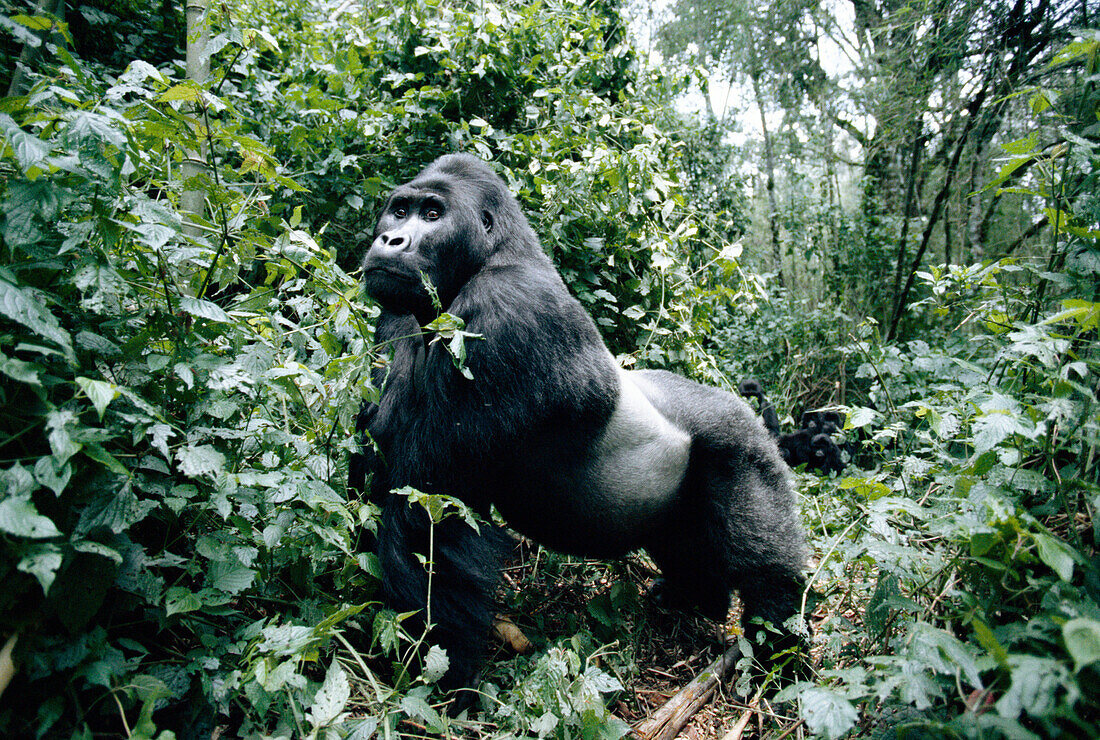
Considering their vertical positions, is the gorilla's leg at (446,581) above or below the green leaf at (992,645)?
below

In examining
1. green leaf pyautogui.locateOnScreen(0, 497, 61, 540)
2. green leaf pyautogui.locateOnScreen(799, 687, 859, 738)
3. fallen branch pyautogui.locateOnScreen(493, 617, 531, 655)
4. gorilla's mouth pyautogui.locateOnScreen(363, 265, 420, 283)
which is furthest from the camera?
fallen branch pyautogui.locateOnScreen(493, 617, 531, 655)

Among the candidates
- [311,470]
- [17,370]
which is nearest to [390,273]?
[311,470]

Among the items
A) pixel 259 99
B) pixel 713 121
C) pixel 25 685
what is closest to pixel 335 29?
pixel 259 99

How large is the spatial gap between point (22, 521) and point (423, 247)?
1.65 m

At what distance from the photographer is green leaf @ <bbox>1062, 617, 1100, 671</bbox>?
0.99 metres

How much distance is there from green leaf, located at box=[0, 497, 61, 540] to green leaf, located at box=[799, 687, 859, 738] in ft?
5.50

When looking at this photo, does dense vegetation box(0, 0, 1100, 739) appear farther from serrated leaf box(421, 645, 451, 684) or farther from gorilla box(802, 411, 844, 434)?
gorilla box(802, 411, 844, 434)

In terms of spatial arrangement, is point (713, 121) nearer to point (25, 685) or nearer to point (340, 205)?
point (340, 205)

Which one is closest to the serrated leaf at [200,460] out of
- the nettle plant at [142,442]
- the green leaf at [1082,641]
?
the nettle plant at [142,442]

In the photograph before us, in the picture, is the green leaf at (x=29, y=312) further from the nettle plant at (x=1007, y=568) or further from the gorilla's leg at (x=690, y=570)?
the gorilla's leg at (x=690, y=570)

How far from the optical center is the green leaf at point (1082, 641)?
38.9 inches

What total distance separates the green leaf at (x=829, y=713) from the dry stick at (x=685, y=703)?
0.91m

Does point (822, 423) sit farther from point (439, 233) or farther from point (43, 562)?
point (43, 562)

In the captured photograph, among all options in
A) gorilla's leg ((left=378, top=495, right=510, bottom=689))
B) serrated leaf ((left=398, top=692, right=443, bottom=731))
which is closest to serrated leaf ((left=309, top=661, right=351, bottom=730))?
serrated leaf ((left=398, top=692, right=443, bottom=731))
